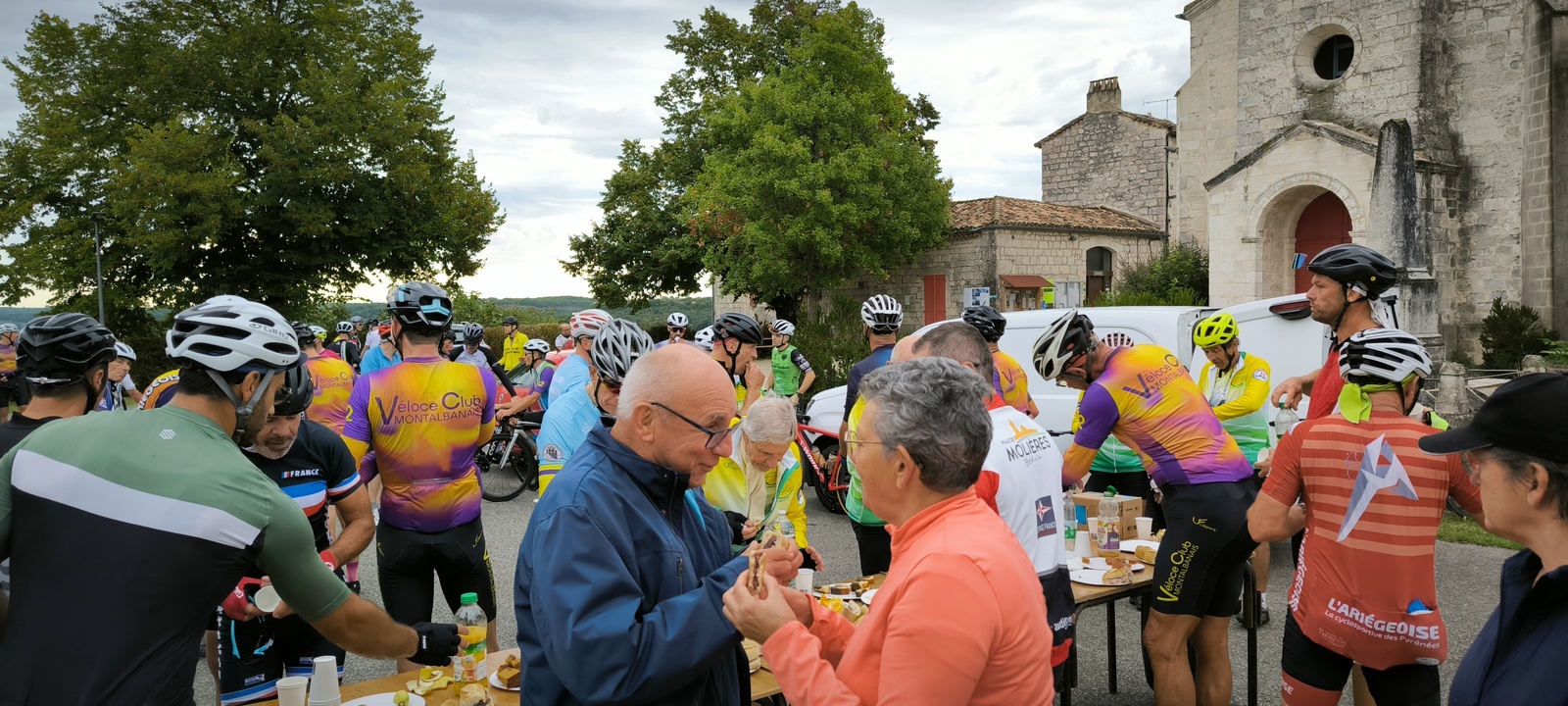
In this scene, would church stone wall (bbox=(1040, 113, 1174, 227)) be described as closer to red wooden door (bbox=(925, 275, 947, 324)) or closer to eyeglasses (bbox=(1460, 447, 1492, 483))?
red wooden door (bbox=(925, 275, 947, 324))

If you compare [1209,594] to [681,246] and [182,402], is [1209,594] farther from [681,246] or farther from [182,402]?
[681,246]

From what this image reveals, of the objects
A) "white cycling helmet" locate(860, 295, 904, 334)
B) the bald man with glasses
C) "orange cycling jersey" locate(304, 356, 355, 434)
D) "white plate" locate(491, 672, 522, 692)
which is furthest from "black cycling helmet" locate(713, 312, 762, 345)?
the bald man with glasses

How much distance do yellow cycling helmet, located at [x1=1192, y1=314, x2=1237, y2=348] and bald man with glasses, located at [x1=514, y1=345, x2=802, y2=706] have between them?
5.53 metres

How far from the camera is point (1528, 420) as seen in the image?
6.57ft

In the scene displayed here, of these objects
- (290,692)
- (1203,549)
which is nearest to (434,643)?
(290,692)

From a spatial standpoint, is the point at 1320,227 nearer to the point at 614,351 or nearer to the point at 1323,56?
the point at 1323,56

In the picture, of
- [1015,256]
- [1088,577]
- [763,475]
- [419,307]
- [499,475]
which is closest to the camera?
[419,307]

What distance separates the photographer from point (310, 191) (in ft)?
82.0

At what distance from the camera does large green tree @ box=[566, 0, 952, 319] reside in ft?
90.2

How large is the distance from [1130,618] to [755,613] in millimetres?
5645

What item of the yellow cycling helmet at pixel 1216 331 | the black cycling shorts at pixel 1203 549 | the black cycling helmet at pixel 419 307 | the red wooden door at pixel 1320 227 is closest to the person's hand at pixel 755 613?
the black cycling shorts at pixel 1203 549

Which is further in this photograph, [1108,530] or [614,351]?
[1108,530]

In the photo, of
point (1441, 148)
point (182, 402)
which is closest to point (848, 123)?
point (1441, 148)

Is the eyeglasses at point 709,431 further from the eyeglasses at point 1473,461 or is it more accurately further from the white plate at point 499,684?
the eyeglasses at point 1473,461
